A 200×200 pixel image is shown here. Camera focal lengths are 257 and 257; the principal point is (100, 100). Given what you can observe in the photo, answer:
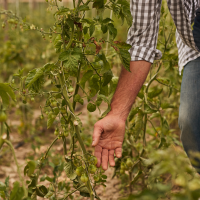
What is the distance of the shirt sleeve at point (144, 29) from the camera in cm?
129

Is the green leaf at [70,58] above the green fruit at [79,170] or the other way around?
above

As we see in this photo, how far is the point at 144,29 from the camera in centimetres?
133

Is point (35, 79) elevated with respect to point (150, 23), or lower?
lower

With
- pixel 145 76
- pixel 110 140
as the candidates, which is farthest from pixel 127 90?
pixel 110 140

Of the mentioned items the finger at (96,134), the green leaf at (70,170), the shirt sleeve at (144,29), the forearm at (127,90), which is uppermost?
the shirt sleeve at (144,29)

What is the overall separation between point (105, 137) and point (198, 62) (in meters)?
0.69

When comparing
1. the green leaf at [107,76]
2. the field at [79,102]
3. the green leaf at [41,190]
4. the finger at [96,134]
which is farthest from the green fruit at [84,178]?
the green leaf at [107,76]

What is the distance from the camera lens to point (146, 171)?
5.05ft

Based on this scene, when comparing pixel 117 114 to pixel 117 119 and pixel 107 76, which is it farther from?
pixel 107 76

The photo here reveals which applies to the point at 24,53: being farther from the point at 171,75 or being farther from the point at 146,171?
the point at 146,171

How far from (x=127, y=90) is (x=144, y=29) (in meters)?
0.33

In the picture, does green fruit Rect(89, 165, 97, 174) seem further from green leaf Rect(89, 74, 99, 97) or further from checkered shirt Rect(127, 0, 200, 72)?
checkered shirt Rect(127, 0, 200, 72)

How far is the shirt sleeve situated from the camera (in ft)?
4.25

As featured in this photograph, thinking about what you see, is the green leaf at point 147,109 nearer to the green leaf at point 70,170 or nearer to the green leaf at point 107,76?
the green leaf at point 107,76
